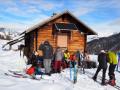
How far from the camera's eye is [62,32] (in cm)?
2553

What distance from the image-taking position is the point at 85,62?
23.0 m

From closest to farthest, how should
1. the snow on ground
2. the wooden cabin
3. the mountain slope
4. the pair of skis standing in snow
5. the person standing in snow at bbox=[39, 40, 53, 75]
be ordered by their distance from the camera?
1. the snow on ground
2. the pair of skis standing in snow
3. the person standing in snow at bbox=[39, 40, 53, 75]
4. the wooden cabin
5. the mountain slope

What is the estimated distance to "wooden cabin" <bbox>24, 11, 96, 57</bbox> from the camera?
25141 mm

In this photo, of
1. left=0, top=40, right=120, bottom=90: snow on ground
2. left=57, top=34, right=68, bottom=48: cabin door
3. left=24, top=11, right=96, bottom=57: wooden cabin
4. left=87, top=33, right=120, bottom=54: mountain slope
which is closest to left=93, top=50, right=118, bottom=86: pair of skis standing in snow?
left=0, top=40, right=120, bottom=90: snow on ground

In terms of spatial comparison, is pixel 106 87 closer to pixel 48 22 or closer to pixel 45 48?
pixel 45 48

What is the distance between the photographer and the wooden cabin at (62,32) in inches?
990

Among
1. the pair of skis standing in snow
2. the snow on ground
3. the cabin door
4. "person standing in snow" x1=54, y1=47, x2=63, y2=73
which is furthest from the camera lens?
the cabin door

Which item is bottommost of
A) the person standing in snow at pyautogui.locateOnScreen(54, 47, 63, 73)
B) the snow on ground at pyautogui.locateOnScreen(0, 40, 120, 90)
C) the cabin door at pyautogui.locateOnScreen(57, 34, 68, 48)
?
the snow on ground at pyautogui.locateOnScreen(0, 40, 120, 90)

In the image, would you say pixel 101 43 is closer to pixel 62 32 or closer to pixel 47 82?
pixel 62 32

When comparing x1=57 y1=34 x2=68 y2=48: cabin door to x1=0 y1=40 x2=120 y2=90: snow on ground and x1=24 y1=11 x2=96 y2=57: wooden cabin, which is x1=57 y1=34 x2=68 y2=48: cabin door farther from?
x1=0 y1=40 x2=120 y2=90: snow on ground

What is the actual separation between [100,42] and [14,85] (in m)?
46.6

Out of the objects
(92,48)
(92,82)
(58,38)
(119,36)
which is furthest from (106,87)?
(119,36)

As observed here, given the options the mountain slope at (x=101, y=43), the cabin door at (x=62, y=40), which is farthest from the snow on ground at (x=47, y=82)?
the mountain slope at (x=101, y=43)

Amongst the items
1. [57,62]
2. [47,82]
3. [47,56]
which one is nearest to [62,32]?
[57,62]
